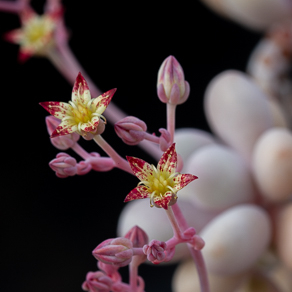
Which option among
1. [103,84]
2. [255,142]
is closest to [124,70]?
[103,84]

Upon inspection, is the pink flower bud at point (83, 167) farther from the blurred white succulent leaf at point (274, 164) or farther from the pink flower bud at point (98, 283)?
the blurred white succulent leaf at point (274, 164)

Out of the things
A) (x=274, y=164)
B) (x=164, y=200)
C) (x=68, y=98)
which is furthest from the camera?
(x=68, y=98)

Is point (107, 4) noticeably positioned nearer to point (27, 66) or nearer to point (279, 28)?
point (27, 66)

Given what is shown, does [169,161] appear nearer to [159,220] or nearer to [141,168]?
[141,168]

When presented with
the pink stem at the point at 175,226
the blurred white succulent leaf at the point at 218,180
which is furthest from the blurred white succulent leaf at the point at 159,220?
→ the pink stem at the point at 175,226

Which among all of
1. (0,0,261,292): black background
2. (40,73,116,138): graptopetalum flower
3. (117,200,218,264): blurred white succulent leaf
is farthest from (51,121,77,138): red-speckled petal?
(0,0,261,292): black background

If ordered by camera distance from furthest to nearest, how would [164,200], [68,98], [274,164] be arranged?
[68,98], [274,164], [164,200]

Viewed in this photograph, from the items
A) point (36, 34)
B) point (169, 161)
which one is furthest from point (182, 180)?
point (36, 34)
